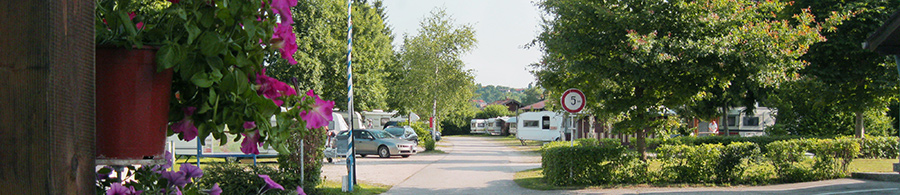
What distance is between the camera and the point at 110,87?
5.41 feet

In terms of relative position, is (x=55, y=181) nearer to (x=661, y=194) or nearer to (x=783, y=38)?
(x=661, y=194)

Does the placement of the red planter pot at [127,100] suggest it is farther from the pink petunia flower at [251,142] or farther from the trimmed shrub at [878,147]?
the trimmed shrub at [878,147]

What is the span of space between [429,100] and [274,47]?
33584 mm

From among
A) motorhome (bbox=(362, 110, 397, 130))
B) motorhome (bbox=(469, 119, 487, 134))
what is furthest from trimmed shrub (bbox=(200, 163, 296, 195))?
motorhome (bbox=(469, 119, 487, 134))

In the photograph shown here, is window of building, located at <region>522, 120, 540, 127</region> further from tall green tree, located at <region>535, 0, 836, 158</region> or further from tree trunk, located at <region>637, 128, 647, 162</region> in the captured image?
tall green tree, located at <region>535, 0, 836, 158</region>

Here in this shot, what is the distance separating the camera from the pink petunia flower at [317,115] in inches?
73.2

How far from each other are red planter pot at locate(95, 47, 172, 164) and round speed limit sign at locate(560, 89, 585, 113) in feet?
37.6

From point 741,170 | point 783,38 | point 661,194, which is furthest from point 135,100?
point 741,170

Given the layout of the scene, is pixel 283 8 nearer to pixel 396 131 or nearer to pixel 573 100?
pixel 573 100

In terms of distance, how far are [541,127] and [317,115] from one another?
4330cm

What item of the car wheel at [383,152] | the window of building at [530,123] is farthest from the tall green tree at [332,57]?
the window of building at [530,123]

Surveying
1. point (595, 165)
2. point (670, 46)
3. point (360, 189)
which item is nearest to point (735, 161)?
point (595, 165)

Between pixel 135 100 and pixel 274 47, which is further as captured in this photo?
pixel 274 47

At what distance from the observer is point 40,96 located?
1.31 metres
